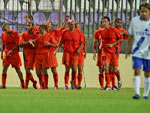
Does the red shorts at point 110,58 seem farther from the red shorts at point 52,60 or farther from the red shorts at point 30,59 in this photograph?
the red shorts at point 30,59

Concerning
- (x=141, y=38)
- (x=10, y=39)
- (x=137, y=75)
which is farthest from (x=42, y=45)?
(x=137, y=75)

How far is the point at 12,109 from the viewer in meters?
7.46

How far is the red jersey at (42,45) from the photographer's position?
17.0m

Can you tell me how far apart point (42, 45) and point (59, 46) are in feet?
2.35

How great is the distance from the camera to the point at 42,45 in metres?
17.0

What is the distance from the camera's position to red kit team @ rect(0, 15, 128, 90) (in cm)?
1666

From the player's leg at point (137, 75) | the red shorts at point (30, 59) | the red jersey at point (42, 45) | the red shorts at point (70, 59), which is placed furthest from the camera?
the red shorts at point (30, 59)

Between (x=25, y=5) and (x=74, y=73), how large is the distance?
10.4ft

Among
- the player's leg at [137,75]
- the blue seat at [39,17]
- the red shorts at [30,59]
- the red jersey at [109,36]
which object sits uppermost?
the blue seat at [39,17]

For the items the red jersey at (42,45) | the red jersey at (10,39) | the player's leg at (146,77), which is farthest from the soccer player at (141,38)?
the red jersey at (10,39)

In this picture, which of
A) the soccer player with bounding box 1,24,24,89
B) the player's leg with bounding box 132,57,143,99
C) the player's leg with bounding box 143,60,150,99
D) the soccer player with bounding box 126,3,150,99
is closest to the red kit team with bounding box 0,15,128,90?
the soccer player with bounding box 1,24,24,89

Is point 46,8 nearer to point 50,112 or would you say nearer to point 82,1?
point 82,1

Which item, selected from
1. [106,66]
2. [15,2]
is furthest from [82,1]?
[106,66]

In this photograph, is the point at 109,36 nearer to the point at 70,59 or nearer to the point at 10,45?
the point at 70,59
